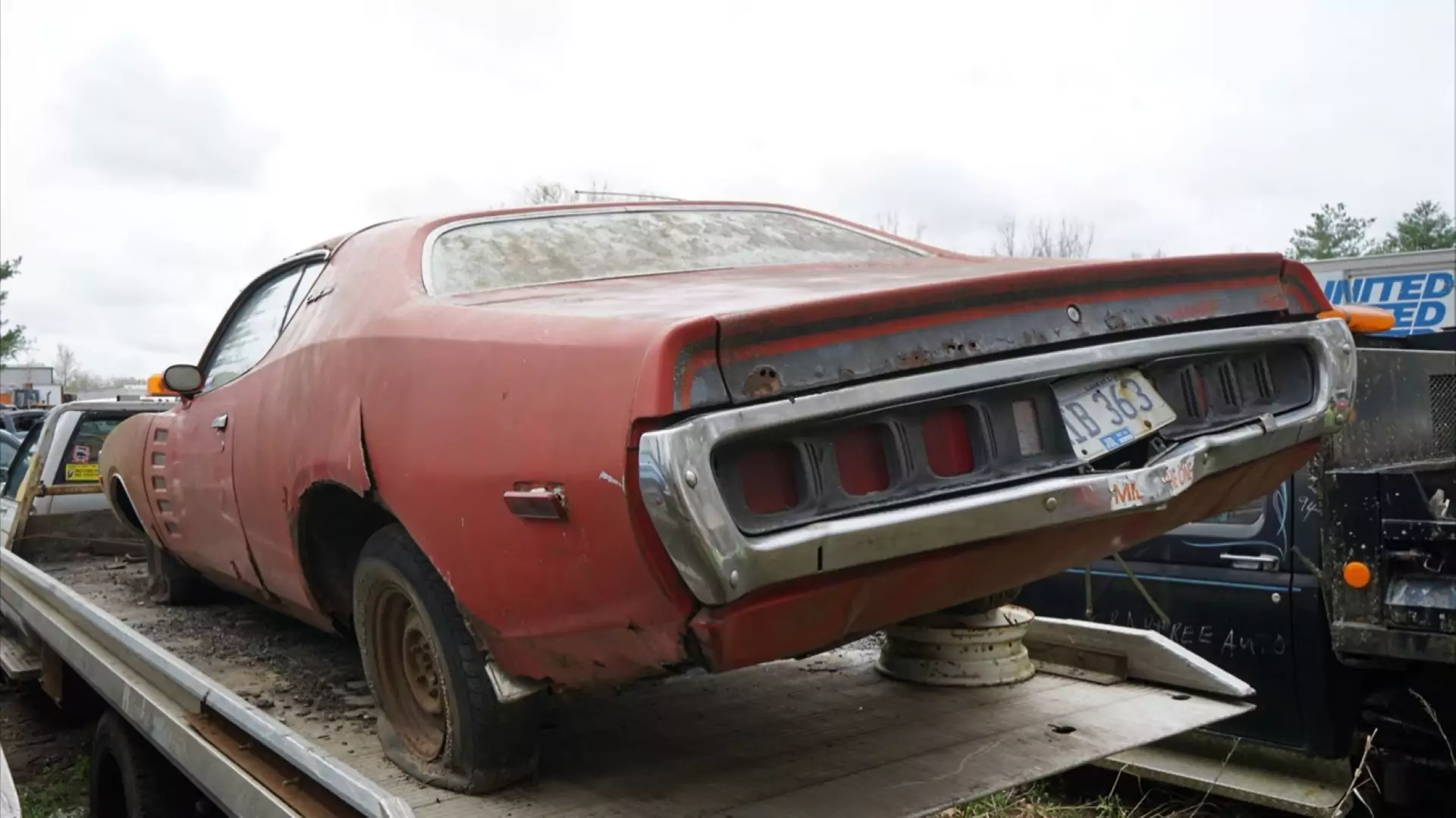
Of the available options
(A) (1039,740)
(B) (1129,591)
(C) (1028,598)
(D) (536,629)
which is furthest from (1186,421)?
(C) (1028,598)

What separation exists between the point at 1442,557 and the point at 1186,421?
1710 mm

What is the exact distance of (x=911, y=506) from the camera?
208cm

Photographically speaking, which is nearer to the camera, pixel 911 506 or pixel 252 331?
pixel 911 506

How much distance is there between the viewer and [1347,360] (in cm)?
262

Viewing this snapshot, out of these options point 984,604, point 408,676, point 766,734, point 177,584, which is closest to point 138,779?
point 408,676

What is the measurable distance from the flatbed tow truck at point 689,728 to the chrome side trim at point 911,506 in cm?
72

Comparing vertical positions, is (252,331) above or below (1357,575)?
above

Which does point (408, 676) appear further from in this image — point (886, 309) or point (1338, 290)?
point (1338, 290)

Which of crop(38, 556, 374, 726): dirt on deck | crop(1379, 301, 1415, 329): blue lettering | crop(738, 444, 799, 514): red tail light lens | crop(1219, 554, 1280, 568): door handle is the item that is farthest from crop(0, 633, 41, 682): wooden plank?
crop(1379, 301, 1415, 329): blue lettering

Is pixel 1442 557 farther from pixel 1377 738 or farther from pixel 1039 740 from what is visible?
pixel 1039 740

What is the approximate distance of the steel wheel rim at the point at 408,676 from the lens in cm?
273

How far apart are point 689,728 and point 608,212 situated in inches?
55.4

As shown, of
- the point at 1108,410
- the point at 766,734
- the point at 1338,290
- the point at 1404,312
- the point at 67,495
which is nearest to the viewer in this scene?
the point at 1108,410

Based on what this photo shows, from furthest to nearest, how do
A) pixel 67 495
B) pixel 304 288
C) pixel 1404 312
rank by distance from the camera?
pixel 1404 312
pixel 67 495
pixel 304 288
